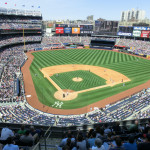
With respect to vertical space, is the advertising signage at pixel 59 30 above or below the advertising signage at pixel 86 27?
below

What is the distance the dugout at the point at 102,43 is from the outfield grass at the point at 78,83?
141 feet

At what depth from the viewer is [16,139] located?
6750mm

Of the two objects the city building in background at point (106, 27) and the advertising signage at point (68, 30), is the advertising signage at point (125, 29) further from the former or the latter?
the advertising signage at point (68, 30)

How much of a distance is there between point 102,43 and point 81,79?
5082cm

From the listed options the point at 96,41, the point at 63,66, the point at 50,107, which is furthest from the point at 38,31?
the point at 50,107

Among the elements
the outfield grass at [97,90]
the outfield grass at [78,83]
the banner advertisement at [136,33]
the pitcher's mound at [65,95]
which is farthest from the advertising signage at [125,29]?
the pitcher's mound at [65,95]

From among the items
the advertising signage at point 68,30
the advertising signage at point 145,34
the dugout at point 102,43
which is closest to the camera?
the advertising signage at point 145,34

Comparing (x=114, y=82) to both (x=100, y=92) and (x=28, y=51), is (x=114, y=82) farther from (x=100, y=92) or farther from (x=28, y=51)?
(x=28, y=51)

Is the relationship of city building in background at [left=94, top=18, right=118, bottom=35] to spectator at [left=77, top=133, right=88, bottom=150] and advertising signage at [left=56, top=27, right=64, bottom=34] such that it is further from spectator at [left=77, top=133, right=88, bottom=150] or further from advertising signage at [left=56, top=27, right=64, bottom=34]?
spectator at [left=77, top=133, right=88, bottom=150]

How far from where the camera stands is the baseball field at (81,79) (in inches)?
1154

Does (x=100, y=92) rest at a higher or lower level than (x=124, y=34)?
lower

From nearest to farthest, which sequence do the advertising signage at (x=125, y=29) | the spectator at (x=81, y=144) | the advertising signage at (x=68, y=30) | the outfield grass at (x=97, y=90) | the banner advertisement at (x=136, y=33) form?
the spectator at (x=81, y=144), the outfield grass at (x=97, y=90), the banner advertisement at (x=136, y=33), the advertising signage at (x=125, y=29), the advertising signage at (x=68, y=30)

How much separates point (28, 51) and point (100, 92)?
50.0m

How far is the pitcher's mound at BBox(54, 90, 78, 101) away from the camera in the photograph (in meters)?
29.4
